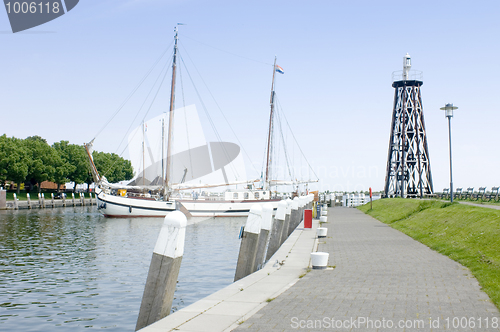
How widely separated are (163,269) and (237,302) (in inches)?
67.6

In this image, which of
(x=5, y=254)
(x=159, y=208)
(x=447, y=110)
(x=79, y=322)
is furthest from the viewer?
(x=159, y=208)

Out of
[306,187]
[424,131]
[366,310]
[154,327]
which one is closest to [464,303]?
[366,310]

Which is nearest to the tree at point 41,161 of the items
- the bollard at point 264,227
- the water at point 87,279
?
the water at point 87,279

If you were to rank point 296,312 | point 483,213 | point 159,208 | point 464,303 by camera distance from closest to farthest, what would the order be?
point 296,312
point 464,303
point 483,213
point 159,208

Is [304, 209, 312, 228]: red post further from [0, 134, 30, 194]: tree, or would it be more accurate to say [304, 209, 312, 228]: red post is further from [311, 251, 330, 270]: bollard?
[0, 134, 30, 194]: tree

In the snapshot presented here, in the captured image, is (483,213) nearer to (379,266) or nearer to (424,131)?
(379,266)

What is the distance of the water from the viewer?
41.2ft

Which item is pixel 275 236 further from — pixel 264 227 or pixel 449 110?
pixel 449 110

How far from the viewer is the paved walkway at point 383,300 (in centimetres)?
766

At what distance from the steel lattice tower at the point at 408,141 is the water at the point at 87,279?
49532 mm

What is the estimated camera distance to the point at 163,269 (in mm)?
8773

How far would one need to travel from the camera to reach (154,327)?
764 cm

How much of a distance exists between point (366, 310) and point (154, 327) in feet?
12.6

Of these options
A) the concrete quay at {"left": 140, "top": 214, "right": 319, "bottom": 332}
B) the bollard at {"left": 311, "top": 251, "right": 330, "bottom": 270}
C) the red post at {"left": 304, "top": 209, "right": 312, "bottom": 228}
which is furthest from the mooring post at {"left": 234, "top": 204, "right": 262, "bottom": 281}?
the red post at {"left": 304, "top": 209, "right": 312, "bottom": 228}
